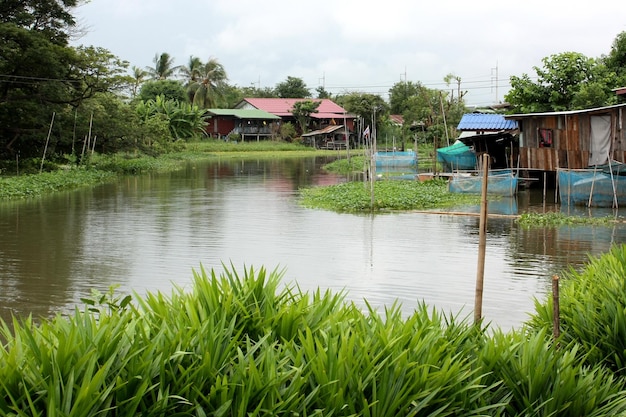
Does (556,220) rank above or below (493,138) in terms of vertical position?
below

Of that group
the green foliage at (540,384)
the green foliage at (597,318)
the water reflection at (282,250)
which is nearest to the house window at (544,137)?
the water reflection at (282,250)

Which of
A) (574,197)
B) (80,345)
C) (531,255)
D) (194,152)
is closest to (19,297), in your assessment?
(80,345)

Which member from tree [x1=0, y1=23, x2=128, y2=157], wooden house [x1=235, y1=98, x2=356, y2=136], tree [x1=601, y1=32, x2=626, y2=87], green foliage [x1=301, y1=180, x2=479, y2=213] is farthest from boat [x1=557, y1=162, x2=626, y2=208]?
wooden house [x1=235, y1=98, x2=356, y2=136]

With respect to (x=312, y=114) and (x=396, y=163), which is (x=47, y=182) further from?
(x=312, y=114)

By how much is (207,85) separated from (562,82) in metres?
44.6

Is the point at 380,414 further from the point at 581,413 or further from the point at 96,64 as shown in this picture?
the point at 96,64

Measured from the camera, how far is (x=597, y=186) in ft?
65.4

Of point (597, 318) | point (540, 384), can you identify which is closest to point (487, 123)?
point (597, 318)

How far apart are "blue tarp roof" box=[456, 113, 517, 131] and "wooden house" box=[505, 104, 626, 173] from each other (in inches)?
123

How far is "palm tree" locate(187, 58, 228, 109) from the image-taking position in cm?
6856

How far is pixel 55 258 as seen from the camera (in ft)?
43.5

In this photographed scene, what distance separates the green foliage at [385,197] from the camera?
2072cm

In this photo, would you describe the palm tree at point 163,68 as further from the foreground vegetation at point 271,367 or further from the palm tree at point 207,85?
the foreground vegetation at point 271,367

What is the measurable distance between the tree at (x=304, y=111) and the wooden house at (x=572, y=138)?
42.0m
